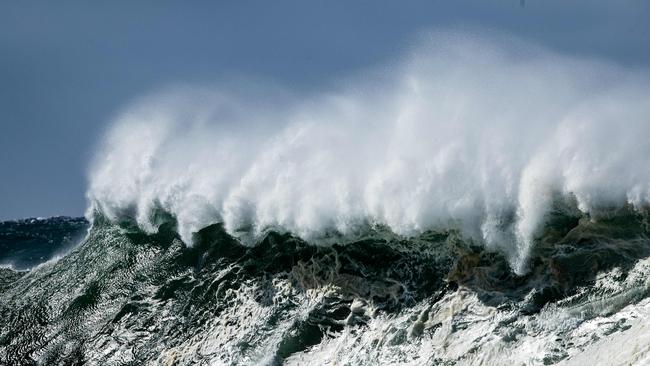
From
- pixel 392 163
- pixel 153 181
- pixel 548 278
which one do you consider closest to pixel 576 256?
pixel 548 278

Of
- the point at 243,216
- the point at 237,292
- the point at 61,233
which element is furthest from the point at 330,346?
the point at 61,233

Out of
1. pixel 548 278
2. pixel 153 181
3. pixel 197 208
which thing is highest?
pixel 153 181

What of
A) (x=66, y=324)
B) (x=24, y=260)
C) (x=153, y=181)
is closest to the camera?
(x=66, y=324)

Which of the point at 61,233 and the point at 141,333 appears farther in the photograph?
the point at 61,233

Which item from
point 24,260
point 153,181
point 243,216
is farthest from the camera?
point 24,260

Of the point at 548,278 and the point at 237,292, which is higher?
the point at 237,292

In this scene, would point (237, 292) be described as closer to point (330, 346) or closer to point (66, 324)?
point (330, 346)

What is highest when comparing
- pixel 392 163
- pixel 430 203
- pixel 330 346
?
pixel 392 163

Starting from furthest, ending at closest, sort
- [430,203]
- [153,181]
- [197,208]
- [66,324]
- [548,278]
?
[153,181] < [197,208] < [66,324] < [430,203] < [548,278]

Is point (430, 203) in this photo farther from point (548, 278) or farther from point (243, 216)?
point (243, 216)
